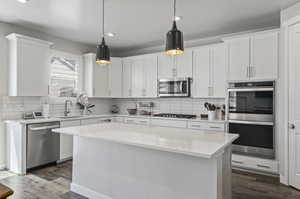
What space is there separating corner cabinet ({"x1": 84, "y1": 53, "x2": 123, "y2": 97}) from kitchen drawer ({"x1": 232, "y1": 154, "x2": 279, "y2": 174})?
10.6 feet

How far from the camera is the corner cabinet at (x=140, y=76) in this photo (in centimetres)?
483

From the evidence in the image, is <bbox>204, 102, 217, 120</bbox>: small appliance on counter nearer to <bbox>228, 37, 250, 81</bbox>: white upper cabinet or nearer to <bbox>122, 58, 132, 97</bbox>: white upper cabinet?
<bbox>228, 37, 250, 81</bbox>: white upper cabinet

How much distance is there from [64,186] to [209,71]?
339 cm

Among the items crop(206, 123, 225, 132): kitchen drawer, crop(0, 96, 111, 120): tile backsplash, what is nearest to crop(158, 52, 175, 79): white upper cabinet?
crop(206, 123, 225, 132): kitchen drawer

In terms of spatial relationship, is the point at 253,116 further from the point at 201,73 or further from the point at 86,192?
the point at 86,192

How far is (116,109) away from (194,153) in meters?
4.54

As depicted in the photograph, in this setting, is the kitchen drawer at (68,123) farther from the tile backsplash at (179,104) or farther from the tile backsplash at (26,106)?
the tile backsplash at (179,104)

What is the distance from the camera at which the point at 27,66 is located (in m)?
3.60

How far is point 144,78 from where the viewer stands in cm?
497

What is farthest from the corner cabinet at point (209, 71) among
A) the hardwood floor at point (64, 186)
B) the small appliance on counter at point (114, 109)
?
the small appliance on counter at point (114, 109)

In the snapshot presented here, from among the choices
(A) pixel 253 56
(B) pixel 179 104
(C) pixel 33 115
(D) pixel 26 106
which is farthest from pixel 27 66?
(A) pixel 253 56

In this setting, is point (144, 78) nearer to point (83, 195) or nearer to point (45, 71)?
point (45, 71)

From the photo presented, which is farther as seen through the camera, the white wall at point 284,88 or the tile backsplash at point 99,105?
the tile backsplash at point 99,105

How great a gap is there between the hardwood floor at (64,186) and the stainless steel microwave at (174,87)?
190 cm
